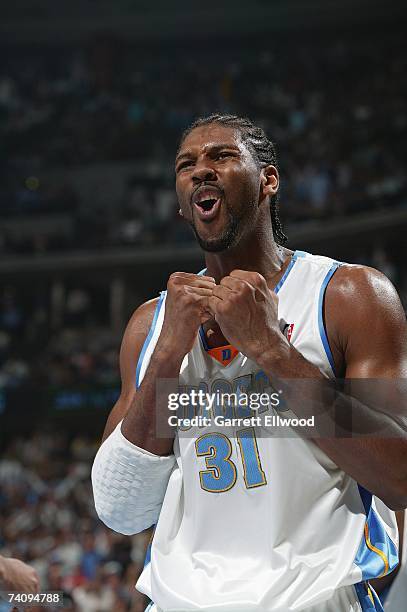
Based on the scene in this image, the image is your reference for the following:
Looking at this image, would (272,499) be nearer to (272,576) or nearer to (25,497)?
(272,576)

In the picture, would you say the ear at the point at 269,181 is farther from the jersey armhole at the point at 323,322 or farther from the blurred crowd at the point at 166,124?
the blurred crowd at the point at 166,124

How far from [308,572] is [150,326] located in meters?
0.87

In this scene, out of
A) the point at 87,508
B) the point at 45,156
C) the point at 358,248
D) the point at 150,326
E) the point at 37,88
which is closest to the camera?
the point at 150,326

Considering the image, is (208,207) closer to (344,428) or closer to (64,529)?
(344,428)

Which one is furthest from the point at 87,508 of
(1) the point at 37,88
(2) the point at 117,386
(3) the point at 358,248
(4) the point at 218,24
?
(4) the point at 218,24

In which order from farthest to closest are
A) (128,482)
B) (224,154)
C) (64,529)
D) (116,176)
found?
1. (116,176)
2. (64,529)
3. (224,154)
4. (128,482)

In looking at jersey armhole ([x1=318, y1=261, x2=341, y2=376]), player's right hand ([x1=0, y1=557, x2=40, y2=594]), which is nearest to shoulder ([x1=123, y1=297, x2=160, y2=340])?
jersey armhole ([x1=318, y1=261, x2=341, y2=376])

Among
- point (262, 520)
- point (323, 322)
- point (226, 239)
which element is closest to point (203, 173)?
point (226, 239)

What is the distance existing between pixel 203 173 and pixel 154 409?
2.13 ft

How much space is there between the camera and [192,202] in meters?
2.21

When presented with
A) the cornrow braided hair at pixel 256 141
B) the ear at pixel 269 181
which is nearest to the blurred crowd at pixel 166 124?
the cornrow braided hair at pixel 256 141

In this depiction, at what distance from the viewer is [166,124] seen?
1608 centimetres

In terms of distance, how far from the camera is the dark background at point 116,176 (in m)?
11.3

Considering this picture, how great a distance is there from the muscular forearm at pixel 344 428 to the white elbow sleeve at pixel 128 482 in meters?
0.43
